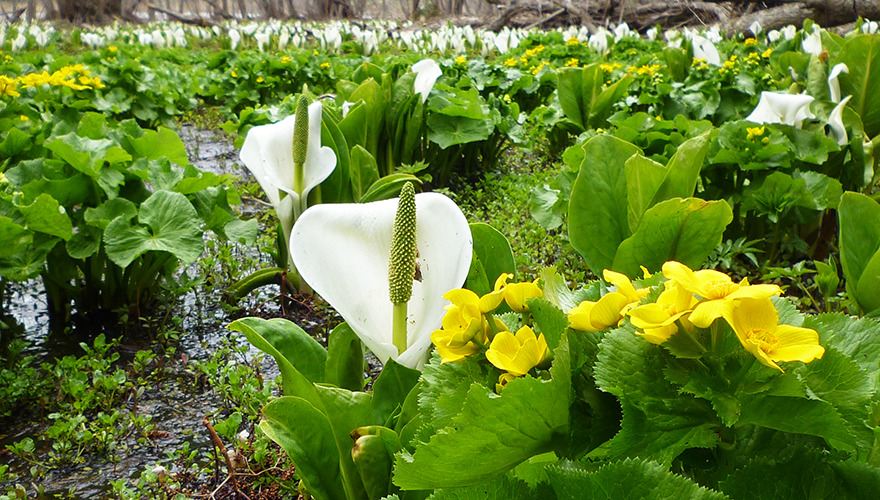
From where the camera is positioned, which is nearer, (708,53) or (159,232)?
(159,232)

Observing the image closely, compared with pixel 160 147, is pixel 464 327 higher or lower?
higher

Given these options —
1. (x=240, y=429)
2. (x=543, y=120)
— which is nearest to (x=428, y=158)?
A: (x=543, y=120)

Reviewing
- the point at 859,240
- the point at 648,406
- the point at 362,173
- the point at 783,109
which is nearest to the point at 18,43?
the point at 362,173

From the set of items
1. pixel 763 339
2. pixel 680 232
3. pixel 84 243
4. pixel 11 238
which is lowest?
pixel 84 243

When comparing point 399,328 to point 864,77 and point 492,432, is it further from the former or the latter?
point 864,77

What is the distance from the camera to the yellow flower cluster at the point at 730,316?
0.48m

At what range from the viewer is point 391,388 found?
1034 mm

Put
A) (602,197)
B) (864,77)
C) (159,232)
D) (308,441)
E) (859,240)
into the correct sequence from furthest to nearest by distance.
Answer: (864,77)
(159,232)
(602,197)
(859,240)
(308,441)

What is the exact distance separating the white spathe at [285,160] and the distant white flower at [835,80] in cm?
179

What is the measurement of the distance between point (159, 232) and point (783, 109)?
207cm

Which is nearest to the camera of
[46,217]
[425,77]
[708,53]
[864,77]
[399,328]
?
[399,328]

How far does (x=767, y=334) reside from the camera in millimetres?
504

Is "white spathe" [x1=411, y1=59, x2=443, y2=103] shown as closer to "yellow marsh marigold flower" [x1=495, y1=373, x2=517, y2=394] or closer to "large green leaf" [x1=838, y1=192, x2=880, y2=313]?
"large green leaf" [x1=838, y1=192, x2=880, y2=313]

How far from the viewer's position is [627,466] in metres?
0.49
